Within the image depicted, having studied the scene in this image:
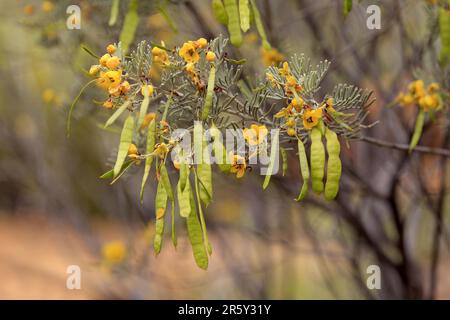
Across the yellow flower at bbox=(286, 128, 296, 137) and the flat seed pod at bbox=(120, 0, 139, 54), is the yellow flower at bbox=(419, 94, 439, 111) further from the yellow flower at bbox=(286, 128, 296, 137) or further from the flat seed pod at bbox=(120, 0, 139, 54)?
the flat seed pod at bbox=(120, 0, 139, 54)

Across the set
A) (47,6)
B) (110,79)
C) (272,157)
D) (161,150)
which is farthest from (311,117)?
(47,6)

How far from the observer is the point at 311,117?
1468 millimetres

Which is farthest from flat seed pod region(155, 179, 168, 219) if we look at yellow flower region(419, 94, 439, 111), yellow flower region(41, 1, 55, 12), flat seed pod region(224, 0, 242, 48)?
yellow flower region(41, 1, 55, 12)

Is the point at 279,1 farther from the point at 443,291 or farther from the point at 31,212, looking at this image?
the point at 31,212

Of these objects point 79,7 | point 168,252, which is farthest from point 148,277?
point 79,7

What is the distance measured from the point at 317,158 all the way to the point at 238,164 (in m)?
0.18

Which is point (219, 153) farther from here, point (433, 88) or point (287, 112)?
point (433, 88)

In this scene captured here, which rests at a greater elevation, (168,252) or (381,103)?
(381,103)

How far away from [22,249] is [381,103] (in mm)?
5575

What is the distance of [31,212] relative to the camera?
25.1 feet

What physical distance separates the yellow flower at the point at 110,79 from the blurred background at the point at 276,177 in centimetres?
48

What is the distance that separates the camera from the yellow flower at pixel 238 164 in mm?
1427

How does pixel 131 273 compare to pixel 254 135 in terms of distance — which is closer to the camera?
pixel 254 135

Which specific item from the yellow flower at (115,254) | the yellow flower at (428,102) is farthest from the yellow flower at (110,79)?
the yellow flower at (115,254)
